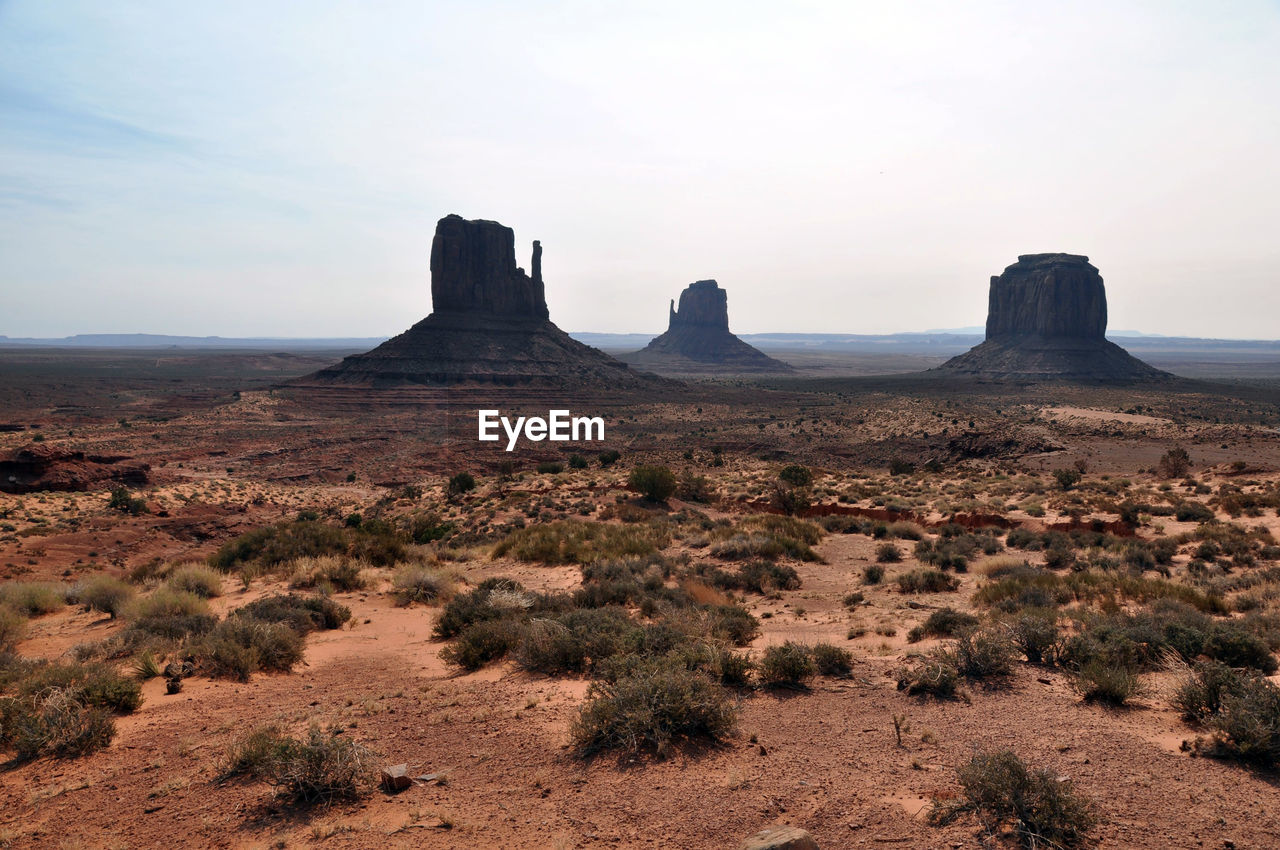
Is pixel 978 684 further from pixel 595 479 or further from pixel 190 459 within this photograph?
pixel 190 459

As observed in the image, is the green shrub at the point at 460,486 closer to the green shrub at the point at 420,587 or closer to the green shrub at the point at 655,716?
the green shrub at the point at 420,587

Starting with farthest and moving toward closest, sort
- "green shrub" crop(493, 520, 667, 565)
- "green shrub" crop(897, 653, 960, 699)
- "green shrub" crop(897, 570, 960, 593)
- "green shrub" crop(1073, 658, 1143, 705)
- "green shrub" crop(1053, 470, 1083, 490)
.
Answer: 1. "green shrub" crop(1053, 470, 1083, 490)
2. "green shrub" crop(493, 520, 667, 565)
3. "green shrub" crop(897, 570, 960, 593)
4. "green shrub" crop(897, 653, 960, 699)
5. "green shrub" crop(1073, 658, 1143, 705)

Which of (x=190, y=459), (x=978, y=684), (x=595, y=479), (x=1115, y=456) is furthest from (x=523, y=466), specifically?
(x=978, y=684)

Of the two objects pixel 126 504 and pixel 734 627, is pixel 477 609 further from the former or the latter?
pixel 126 504

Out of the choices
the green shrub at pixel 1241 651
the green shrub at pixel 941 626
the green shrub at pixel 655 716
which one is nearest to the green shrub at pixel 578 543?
the green shrub at pixel 941 626

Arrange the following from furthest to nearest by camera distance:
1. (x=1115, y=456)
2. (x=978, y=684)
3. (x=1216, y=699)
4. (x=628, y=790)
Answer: (x=1115, y=456)
(x=978, y=684)
(x=1216, y=699)
(x=628, y=790)

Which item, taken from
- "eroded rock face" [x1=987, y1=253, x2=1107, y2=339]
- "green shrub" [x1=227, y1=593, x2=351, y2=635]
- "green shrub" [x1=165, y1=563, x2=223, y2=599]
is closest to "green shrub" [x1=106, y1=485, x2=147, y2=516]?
"green shrub" [x1=165, y1=563, x2=223, y2=599]

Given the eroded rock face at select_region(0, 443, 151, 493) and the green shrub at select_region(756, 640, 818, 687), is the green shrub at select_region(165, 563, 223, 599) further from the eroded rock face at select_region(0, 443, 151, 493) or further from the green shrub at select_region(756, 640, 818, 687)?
the eroded rock face at select_region(0, 443, 151, 493)
